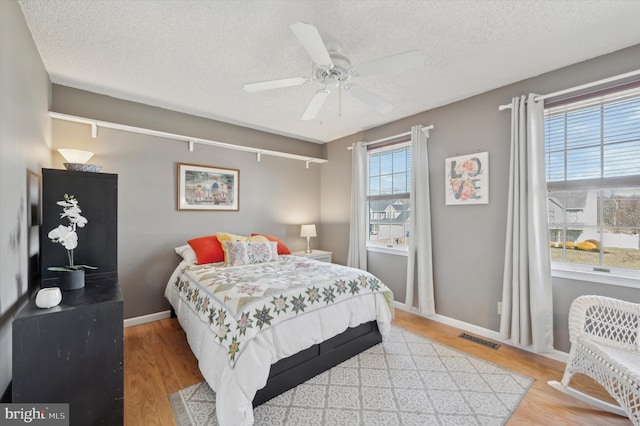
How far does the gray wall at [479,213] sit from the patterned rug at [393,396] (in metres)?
0.76

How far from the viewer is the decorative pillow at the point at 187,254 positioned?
315cm

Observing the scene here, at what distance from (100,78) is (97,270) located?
1871 millimetres

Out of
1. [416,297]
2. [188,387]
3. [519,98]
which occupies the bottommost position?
[188,387]

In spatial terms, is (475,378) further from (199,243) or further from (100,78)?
(100,78)

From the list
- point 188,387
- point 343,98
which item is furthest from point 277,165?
point 188,387

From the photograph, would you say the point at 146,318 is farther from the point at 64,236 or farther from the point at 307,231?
the point at 307,231

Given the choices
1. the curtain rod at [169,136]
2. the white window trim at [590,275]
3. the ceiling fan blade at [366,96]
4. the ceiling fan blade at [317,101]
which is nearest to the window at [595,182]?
the white window trim at [590,275]

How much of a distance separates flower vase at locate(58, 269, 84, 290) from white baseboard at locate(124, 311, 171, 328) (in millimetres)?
1652

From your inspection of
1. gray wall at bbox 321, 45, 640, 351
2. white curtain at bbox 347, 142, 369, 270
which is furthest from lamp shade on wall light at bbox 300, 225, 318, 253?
gray wall at bbox 321, 45, 640, 351

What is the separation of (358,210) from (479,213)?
1658mm

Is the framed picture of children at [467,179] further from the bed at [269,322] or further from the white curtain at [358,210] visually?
the bed at [269,322]

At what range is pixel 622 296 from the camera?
2137 mm

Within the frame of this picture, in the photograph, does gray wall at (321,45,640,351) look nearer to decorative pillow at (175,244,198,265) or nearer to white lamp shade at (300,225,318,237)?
white lamp shade at (300,225,318,237)

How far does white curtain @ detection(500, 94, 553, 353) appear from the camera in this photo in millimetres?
2438
